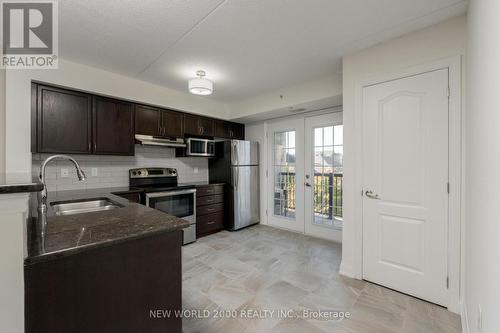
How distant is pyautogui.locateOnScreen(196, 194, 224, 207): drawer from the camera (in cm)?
377

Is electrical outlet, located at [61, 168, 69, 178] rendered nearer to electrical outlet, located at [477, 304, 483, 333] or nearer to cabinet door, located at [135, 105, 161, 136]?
cabinet door, located at [135, 105, 161, 136]

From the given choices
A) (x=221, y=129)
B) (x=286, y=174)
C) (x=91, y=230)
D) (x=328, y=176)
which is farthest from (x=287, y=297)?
(x=221, y=129)

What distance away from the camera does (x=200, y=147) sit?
3992 millimetres

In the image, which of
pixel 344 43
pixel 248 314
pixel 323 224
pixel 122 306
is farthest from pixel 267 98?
pixel 122 306

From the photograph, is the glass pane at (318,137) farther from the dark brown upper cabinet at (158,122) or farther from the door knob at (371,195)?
the dark brown upper cabinet at (158,122)

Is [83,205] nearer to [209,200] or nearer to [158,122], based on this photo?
[158,122]

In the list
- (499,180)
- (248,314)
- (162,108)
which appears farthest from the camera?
(162,108)

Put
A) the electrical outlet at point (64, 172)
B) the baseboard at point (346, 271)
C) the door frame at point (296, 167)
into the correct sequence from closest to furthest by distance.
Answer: the baseboard at point (346, 271)
the electrical outlet at point (64, 172)
the door frame at point (296, 167)

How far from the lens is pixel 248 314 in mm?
1830

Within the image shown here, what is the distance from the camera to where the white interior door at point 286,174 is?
13.1ft

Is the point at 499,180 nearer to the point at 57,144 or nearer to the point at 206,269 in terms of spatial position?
the point at 206,269

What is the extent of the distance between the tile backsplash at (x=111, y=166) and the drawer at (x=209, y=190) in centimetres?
56

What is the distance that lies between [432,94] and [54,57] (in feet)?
12.7
